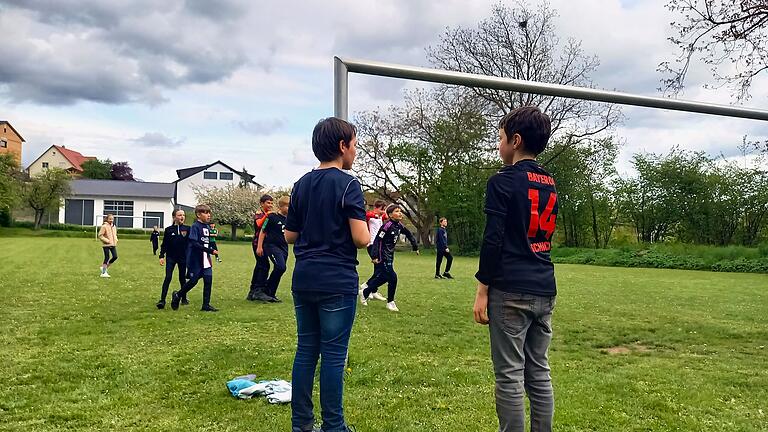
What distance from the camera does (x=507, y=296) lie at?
335cm

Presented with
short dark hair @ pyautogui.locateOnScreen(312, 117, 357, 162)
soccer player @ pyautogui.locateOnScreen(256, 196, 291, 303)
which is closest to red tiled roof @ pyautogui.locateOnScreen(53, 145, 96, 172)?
soccer player @ pyautogui.locateOnScreen(256, 196, 291, 303)

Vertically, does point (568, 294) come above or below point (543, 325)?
below

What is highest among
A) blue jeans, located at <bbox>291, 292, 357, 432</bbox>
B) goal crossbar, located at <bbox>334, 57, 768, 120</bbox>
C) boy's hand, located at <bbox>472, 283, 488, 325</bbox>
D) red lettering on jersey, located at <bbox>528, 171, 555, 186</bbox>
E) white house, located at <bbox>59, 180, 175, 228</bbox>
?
white house, located at <bbox>59, 180, 175, 228</bbox>

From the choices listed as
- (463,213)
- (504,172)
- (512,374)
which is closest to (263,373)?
(512,374)

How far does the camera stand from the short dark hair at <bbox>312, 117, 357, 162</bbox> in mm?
3818

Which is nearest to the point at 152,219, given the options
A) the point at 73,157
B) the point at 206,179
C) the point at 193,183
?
the point at 193,183

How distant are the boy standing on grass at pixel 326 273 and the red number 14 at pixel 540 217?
97cm

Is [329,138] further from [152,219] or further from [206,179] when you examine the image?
[206,179]

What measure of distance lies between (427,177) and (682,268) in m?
20.8

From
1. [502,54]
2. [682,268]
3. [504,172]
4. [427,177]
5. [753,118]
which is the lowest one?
[682,268]

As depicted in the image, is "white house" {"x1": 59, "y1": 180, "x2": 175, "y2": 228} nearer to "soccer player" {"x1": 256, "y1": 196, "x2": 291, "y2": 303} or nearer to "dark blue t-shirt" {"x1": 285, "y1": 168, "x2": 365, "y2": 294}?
"soccer player" {"x1": 256, "y1": 196, "x2": 291, "y2": 303}

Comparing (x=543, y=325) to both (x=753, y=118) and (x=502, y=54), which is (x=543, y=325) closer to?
(x=753, y=118)

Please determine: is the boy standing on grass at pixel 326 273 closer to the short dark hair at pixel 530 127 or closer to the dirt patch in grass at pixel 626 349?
the short dark hair at pixel 530 127

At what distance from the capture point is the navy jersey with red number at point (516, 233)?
3299 mm
